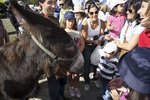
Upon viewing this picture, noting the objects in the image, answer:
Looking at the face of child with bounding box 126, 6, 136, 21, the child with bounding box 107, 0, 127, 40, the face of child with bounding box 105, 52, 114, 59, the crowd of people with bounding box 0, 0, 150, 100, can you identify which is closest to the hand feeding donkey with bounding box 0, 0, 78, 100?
the crowd of people with bounding box 0, 0, 150, 100

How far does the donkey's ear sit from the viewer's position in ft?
3.69

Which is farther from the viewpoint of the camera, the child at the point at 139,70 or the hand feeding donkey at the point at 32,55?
the hand feeding donkey at the point at 32,55

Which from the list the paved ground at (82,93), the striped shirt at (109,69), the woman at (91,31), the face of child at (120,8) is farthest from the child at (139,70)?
the face of child at (120,8)

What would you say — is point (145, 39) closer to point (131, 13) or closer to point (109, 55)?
point (109, 55)

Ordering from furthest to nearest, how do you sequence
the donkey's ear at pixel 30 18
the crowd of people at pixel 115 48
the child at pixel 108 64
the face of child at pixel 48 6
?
the child at pixel 108 64, the face of child at pixel 48 6, the crowd of people at pixel 115 48, the donkey's ear at pixel 30 18

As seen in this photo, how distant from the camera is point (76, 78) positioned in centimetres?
351

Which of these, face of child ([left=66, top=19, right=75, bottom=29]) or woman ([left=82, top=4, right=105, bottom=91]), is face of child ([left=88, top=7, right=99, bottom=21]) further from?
face of child ([left=66, top=19, right=75, bottom=29])

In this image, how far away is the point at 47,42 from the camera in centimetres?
134

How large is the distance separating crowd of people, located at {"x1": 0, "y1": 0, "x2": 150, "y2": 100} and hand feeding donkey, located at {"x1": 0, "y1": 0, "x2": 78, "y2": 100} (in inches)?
11.8

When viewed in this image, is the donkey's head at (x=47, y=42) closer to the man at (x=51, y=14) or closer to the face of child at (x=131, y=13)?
the man at (x=51, y=14)

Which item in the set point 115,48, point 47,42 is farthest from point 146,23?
point 47,42

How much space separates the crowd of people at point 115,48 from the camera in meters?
1.24

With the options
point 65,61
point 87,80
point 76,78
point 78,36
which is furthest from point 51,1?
point 87,80

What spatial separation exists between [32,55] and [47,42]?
0.72ft
